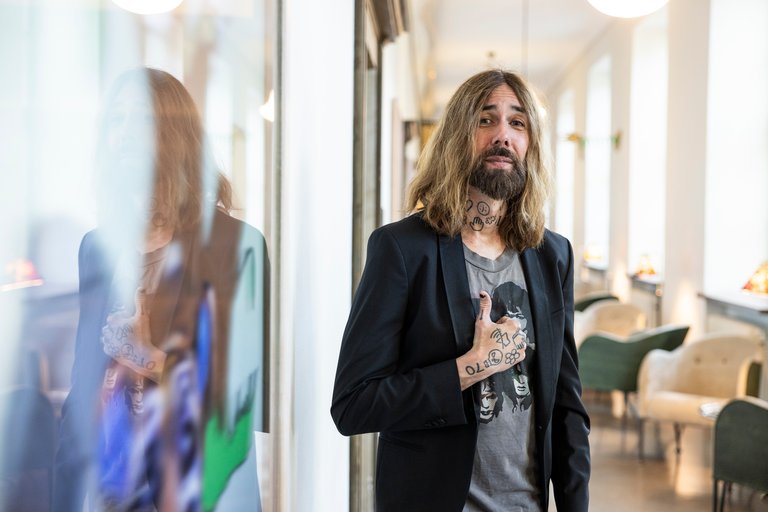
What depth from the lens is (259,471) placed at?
3.27 feet

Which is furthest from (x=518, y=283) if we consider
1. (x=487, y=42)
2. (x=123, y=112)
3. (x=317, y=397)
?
(x=487, y=42)

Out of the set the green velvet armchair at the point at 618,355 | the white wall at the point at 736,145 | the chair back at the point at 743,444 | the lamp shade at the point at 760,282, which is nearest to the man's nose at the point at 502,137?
the chair back at the point at 743,444

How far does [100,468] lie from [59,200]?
0.19 metres

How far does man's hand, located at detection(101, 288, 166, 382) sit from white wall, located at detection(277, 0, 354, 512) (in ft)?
1.74

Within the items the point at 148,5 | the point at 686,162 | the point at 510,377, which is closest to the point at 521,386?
the point at 510,377

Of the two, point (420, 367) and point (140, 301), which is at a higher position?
point (140, 301)

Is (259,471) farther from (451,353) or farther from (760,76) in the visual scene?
(760,76)

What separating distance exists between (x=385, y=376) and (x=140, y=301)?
78 centimetres

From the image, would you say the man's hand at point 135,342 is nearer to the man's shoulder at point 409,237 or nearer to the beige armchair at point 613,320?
Result: the man's shoulder at point 409,237

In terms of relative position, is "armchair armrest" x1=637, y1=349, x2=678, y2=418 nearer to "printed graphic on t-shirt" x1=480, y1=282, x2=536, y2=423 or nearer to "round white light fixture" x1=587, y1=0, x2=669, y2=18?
"round white light fixture" x1=587, y1=0, x2=669, y2=18

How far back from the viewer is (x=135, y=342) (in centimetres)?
58

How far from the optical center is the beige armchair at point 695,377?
5148 mm

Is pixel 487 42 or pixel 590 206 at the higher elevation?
pixel 487 42

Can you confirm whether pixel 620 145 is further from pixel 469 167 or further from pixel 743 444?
pixel 469 167
